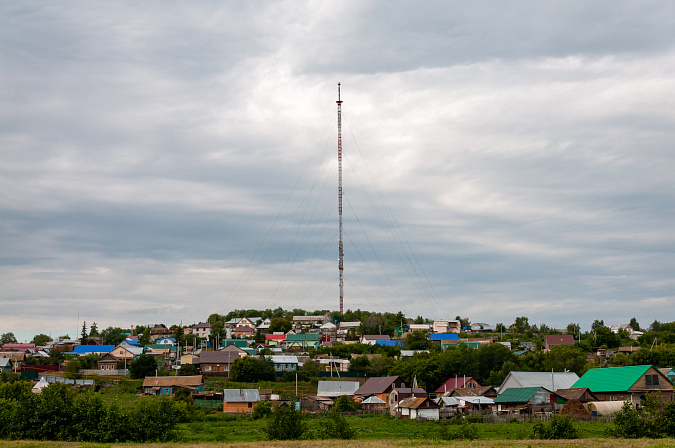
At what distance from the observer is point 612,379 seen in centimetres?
5694

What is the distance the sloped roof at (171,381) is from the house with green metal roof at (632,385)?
36614 mm

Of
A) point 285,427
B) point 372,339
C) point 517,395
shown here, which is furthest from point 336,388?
point 372,339

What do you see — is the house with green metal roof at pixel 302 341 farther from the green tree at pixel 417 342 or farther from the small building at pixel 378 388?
the small building at pixel 378 388

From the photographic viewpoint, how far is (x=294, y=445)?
2855 cm

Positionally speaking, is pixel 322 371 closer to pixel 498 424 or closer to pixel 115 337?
pixel 498 424

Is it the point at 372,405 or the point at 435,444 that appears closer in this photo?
the point at 435,444

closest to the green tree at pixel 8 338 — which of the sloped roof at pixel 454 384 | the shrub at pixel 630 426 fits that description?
the sloped roof at pixel 454 384

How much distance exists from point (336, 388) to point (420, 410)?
15.9 meters

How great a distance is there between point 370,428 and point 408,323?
3720 inches

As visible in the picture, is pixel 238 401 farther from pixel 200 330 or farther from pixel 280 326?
pixel 200 330

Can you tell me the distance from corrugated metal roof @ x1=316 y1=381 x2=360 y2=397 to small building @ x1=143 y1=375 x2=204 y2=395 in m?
11.7

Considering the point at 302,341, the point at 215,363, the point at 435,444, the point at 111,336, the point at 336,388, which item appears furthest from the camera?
the point at 111,336

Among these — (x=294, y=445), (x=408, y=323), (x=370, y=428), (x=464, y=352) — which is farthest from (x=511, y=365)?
(x=408, y=323)

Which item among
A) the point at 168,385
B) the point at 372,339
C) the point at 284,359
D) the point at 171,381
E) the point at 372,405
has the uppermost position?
the point at 372,339
